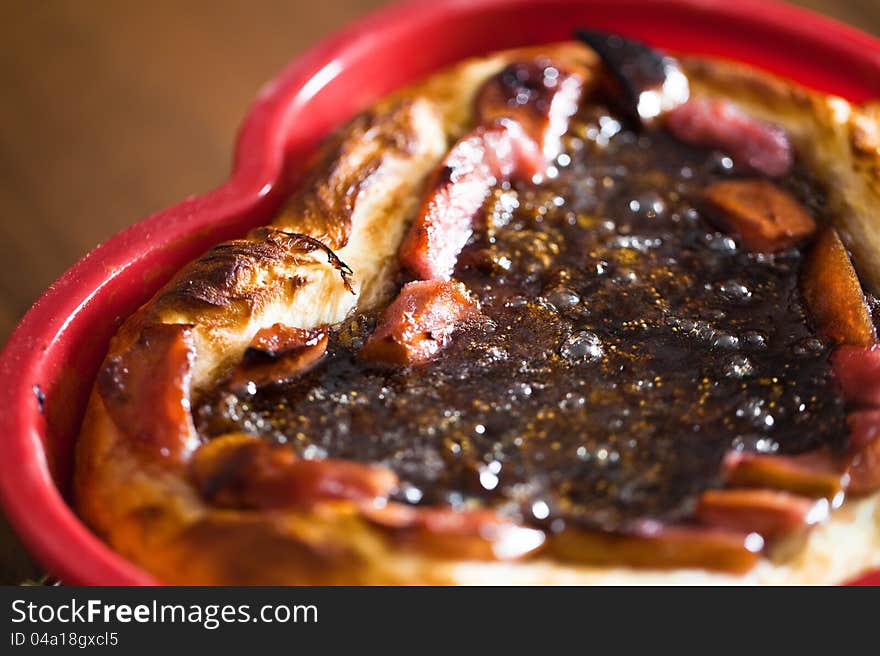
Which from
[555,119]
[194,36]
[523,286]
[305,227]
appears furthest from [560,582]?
[194,36]

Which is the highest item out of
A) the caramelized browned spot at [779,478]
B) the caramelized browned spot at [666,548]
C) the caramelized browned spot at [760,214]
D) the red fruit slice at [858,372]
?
the caramelized browned spot at [760,214]

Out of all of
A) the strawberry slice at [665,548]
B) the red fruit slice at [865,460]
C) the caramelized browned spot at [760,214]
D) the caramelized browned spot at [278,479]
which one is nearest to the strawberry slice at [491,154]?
the caramelized browned spot at [760,214]

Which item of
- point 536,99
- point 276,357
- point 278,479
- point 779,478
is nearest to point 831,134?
point 536,99

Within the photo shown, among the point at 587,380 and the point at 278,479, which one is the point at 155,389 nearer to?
the point at 278,479

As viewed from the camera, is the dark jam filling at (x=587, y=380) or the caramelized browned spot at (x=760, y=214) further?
the caramelized browned spot at (x=760, y=214)

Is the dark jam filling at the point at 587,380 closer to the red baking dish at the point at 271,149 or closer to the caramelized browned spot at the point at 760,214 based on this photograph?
the caramelized browned spot at the point at 760,214

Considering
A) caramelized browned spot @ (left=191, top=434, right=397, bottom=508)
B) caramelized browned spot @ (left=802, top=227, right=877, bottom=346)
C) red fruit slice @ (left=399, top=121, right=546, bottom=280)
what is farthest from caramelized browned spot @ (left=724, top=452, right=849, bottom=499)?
red fruit slice @ (left=399, top=121, right=546, bottom=280)

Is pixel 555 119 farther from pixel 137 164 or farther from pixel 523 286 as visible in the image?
pixel 137 164
